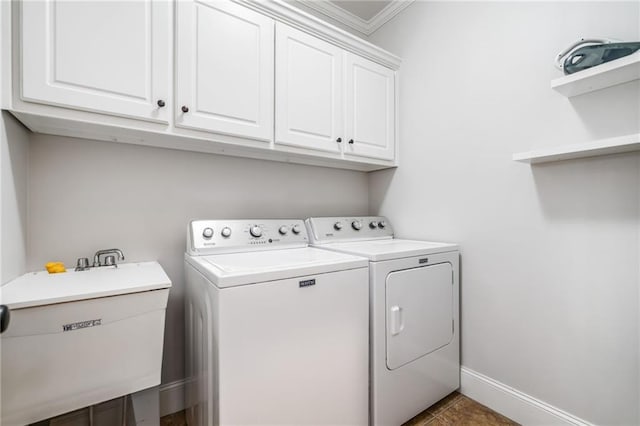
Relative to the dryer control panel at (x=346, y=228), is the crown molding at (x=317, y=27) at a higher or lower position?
higher

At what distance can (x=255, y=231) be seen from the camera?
1629mm

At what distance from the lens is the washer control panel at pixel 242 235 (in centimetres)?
145

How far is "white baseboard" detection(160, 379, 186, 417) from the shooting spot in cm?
159

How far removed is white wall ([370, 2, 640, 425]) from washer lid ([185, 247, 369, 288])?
2.95 feet

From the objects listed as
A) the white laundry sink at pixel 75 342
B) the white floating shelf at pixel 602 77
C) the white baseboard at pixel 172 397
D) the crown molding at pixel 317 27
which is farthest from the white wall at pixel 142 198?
the white floating shelf at pixel 602 77

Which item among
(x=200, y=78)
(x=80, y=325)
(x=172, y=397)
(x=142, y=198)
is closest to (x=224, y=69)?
(x=200, y=78)

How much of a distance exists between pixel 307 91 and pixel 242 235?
3.14 ft

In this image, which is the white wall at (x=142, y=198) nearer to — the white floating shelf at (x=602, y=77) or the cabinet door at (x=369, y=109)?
the cabinet door at (x=369, y=109)

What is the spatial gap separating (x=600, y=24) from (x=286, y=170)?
70.4 inches

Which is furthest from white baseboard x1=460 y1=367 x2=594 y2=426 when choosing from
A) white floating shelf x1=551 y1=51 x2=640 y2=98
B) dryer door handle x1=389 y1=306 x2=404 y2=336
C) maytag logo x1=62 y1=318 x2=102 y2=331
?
maytag logo x1=62 y1=318 x2=102 y2=331

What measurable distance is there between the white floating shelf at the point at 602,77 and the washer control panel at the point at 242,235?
150cm

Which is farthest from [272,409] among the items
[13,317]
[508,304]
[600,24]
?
[600,24]

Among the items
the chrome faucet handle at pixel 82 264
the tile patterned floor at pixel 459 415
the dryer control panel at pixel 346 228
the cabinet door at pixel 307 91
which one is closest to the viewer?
the chrome faucet handle at pixel 82 264

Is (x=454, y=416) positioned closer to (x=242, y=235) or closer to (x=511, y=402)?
(x=511, y=402)
